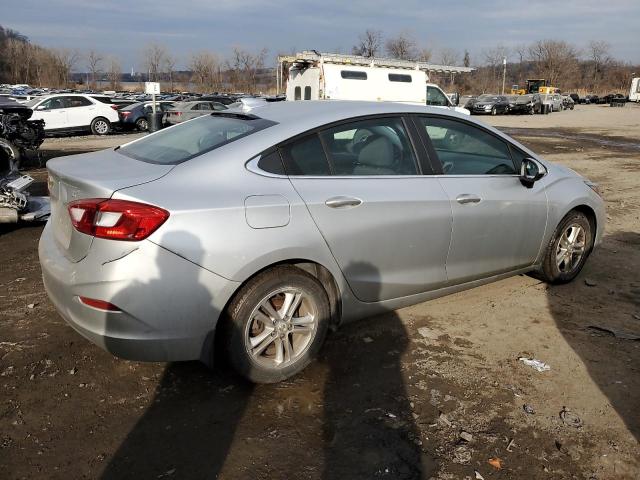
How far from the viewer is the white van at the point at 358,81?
659 inches

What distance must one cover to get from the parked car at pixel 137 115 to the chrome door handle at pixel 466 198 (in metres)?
21.8

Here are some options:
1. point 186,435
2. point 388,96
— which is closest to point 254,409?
point 186,435

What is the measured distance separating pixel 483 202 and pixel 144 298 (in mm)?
2456

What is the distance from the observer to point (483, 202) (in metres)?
3.92

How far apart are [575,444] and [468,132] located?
2.32m

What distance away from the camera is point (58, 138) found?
2145cm

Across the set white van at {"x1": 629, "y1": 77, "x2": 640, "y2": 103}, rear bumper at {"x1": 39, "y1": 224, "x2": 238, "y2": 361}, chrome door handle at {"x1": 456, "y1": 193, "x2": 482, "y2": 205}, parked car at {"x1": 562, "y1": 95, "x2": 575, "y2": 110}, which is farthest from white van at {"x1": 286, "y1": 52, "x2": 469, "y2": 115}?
white van at {"x1": 629, "y1": 77, "x2": 640, "y2": 103}

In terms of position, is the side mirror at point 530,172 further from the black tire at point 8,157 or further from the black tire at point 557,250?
the black tire at point 8,157

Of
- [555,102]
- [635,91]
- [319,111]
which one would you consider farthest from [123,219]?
[635,91]

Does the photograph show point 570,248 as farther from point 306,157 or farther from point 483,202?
point 306,157

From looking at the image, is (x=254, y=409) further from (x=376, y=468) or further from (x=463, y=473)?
(x=463, y=473)

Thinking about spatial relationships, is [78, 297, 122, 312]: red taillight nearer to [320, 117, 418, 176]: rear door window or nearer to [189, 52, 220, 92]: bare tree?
[320, 117, 418, 176]: rear door window

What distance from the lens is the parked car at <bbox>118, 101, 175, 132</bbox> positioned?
76.1ft

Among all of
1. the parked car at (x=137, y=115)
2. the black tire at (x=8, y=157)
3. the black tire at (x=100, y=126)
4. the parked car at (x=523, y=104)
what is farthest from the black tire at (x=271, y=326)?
the parked car at (x=523, y=104)
